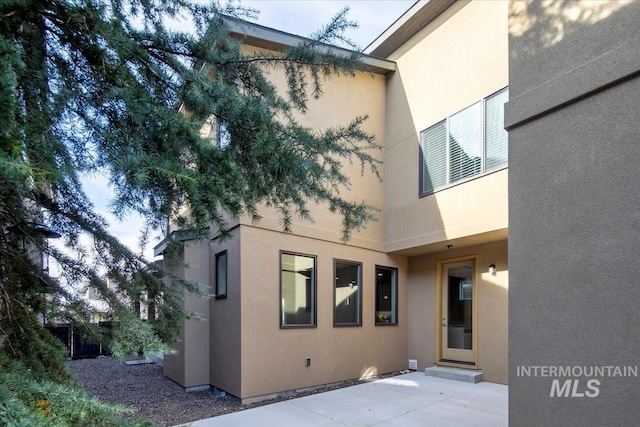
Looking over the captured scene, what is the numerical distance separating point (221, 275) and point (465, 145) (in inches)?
205

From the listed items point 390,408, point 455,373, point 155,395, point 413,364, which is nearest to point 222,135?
point 390,408

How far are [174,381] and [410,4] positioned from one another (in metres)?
9.01

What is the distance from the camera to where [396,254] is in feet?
28.9

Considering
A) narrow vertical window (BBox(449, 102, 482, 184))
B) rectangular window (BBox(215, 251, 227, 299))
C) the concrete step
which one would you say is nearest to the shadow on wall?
narrow vertical window (BBox(449, 102, 482, 184))

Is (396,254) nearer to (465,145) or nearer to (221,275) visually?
(465,145)

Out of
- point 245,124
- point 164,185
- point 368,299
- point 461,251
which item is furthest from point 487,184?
point 164,185

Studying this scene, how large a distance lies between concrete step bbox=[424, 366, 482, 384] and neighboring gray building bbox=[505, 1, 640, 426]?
466 cm

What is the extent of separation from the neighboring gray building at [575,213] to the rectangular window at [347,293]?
4.93m

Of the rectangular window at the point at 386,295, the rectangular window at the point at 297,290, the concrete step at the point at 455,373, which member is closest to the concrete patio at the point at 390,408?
the concrete step at the point at 455,373

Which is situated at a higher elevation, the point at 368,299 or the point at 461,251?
the point at 461,251

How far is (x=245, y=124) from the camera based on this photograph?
2.48 metres

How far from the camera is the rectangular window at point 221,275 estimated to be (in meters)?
7.30

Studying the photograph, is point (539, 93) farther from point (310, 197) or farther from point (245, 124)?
point (245, 124)

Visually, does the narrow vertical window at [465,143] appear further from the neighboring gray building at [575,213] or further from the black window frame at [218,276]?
the black window frame at [218,276]
